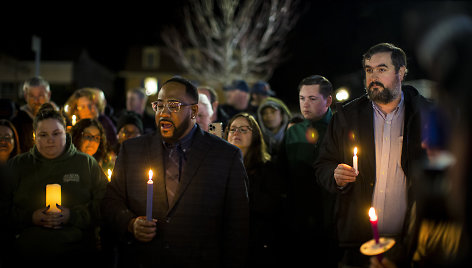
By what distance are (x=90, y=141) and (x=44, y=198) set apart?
158 cm

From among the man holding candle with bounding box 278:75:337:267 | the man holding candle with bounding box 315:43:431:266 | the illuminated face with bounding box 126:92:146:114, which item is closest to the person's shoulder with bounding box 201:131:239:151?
the man holding candle with bounding box 315:43:431:266

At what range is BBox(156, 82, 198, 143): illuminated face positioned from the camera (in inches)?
139

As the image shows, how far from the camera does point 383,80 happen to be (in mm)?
3814

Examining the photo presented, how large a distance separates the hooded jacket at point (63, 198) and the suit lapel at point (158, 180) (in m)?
1.21

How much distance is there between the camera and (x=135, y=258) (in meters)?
3.46

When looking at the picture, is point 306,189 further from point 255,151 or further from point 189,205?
point 189,205

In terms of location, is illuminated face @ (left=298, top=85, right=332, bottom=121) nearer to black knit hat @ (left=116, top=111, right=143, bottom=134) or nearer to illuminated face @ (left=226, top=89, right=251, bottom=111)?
black knit hat @ (left=116, top=111, right=143, bottom=134)

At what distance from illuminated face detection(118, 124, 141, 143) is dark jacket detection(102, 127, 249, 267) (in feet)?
10.6

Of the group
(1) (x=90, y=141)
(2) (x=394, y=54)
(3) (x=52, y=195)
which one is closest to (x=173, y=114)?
(3) (x=52, y=195)

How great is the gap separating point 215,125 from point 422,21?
2.83m

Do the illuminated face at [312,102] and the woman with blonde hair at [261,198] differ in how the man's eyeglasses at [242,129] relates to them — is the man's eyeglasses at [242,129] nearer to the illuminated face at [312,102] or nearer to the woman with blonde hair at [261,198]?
the woman with blonde hair at [261,198]

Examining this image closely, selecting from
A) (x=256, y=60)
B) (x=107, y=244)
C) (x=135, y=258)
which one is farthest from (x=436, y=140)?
(x=256, y=60)

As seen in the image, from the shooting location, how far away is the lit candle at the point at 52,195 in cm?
380

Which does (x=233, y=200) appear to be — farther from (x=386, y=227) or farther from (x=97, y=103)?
(x=97, y=103)
